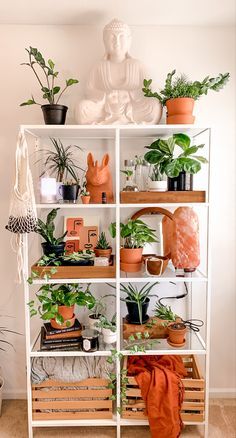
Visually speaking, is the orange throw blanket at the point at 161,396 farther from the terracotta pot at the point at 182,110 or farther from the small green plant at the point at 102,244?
the terracotta pot at the point at 182,110

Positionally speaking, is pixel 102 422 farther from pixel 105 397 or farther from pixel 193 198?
pixel 193 198

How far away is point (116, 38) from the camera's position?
1.98 metres

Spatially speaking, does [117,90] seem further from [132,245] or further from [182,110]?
[132,245]

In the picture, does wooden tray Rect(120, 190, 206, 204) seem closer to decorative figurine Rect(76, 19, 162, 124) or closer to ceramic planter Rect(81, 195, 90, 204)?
ceramic planter Rect(81, 195, 90, 204)

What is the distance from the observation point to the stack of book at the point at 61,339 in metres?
Answer: 1.97

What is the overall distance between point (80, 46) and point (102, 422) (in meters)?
2.16

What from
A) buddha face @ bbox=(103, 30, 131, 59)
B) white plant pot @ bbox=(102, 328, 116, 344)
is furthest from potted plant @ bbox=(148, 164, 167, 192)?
white plant pot @ bbox=(102, 328, 116, 344)

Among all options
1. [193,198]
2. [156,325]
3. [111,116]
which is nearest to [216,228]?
[193,198]

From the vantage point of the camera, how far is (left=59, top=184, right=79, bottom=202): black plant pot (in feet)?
6.31

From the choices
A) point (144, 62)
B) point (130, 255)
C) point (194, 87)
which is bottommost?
point (130, 255)

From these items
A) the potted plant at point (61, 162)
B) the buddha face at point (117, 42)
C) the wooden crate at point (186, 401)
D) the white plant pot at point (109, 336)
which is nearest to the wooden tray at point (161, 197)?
the potted plant at point (61, 162)

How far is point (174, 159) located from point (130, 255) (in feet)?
1.83

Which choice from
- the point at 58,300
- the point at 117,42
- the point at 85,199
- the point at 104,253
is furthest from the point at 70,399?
the point at 117,42

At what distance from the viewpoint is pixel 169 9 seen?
2.00m
